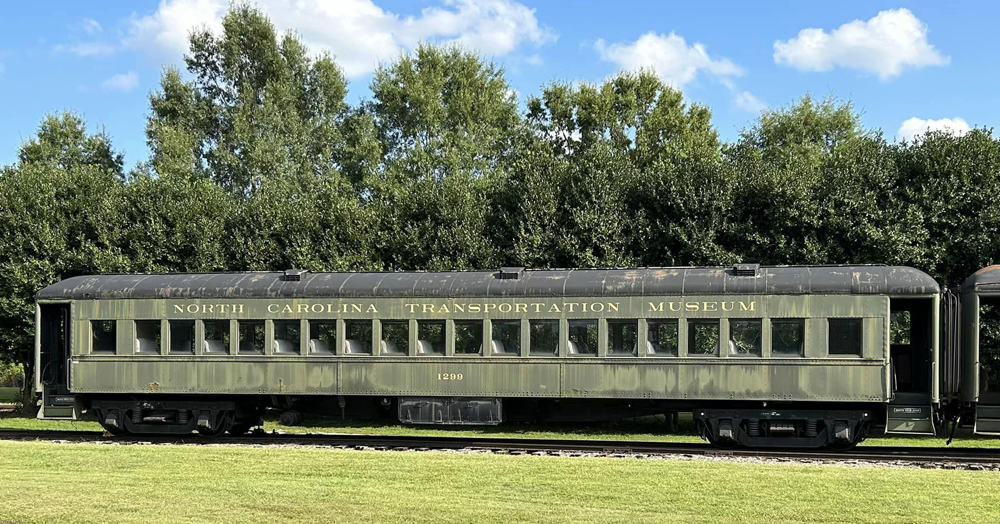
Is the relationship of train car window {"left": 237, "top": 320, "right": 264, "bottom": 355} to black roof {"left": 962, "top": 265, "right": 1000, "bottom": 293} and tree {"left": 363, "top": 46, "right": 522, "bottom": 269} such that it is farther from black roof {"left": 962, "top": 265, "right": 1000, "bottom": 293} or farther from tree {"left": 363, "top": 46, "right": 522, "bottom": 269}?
tree {"left": 363, "top": 46, "right": 522, "bottom": 269}

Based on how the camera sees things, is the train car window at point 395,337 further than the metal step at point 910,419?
Yes

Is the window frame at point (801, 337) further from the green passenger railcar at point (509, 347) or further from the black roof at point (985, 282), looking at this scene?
the black roof at point (985, 282)

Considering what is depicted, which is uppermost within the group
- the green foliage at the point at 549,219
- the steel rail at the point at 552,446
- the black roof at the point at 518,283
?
the green foliage at the point at 549,219

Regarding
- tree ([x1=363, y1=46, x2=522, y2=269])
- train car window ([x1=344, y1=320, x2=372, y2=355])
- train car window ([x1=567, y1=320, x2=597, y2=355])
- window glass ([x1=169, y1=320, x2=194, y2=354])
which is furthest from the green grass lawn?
tree ([x1=363, y1=46, x2=522, y2=269])

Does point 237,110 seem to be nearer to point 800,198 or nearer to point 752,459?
point 800,198

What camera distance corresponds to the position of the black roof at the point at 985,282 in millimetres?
15906

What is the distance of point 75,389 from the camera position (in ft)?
63.0

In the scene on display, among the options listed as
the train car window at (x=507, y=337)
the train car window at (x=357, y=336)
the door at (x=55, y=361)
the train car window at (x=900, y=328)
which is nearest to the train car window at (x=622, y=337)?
the train car window at (x=507, y=337)

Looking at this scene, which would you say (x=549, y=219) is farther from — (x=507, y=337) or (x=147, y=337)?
(x=147, y=337)

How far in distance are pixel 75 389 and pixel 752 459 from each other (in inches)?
533

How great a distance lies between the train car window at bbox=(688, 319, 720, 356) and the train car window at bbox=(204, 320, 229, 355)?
9190 millimetres

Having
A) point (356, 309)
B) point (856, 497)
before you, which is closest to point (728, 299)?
point (856, 497)

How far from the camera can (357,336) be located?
18297 mm

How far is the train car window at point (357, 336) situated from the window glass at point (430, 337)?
103 cm
